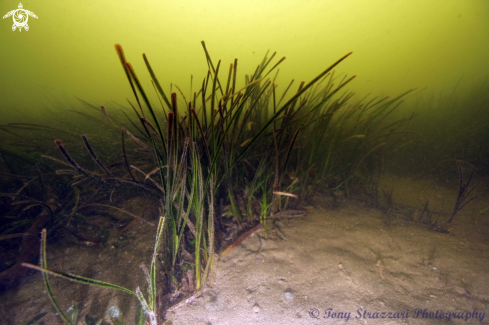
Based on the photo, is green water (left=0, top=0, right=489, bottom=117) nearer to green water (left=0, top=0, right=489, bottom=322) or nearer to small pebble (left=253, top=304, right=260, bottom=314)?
green water (left=0, top=0, right=489, bottom=322)

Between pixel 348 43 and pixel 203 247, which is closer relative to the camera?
pixel 203 247

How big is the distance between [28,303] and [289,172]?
1.82 m

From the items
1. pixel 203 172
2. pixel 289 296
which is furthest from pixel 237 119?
pixel 289 296

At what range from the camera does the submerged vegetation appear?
2.44 ft

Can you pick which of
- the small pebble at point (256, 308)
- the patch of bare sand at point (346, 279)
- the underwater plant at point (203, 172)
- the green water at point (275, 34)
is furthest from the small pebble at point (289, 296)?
the green water at point (275, 34)

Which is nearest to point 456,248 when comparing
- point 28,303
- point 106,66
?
point 28,303

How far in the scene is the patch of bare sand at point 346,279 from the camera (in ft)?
2.70

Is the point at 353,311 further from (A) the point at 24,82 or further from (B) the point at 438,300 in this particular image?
(A) the point at 24,82

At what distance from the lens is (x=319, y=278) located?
0.96m

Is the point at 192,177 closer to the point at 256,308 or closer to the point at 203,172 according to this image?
the point at 203,172

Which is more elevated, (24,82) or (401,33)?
(401,33)

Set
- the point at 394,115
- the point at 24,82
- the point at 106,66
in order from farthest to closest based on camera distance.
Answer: the point at 24,82
the point at 106,66
the point at 394,115

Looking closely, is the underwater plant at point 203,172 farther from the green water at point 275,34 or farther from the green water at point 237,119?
the green water at point 275,34

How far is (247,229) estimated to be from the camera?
1.30 m
